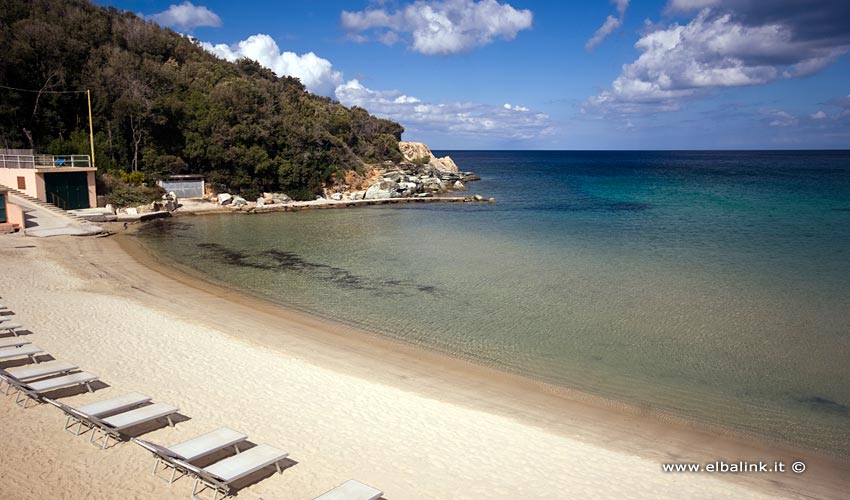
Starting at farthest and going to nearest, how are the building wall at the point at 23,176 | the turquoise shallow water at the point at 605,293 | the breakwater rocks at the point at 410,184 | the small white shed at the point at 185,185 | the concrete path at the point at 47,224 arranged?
the breakwater rocks at the point at 410,184 < the small white shed at the point at 185,185 < the building wall at the point at 23,176 < the concrete path at the point at 47,224 < the turquoise shallow water at the point at 605,293

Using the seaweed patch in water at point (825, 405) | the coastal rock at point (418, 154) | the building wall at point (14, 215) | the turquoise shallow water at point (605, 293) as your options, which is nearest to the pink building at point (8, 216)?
the building wall at point (14, 215)

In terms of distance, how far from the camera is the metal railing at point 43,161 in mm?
30578

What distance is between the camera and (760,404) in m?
10.0

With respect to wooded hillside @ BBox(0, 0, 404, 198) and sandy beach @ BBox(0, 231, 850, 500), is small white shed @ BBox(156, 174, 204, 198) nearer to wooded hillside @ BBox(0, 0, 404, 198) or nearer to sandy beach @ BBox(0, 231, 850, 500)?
wooded hillside @ BBox(0, 0, 404, 198)

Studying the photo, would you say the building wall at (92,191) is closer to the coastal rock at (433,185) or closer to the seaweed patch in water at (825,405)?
the coastal rock at (433,185)

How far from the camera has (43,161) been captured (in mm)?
32969

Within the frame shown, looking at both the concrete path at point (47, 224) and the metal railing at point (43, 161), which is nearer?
the concrete path at point (47, 224)

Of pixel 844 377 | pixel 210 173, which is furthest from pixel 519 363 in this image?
pixel 210 173

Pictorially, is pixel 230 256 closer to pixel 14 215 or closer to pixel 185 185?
pixel 14 215

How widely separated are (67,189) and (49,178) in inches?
49.1

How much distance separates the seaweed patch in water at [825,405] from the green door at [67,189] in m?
36.9

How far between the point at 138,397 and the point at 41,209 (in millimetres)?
27560

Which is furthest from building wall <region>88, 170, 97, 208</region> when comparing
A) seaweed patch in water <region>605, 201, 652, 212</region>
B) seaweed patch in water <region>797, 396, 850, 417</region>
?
seaweed patch in water <region>605, 201, 652, 212</region>

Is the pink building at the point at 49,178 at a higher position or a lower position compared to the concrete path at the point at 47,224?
higher
